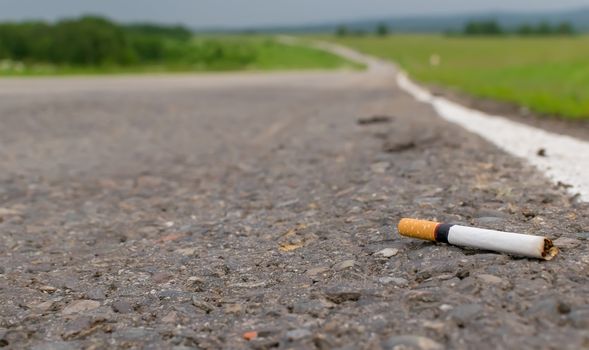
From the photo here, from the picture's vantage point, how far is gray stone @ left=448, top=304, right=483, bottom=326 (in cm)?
283

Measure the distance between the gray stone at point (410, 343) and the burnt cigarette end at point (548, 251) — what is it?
889 mm

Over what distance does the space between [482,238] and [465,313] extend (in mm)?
653

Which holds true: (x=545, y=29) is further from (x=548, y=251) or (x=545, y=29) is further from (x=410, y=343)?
(x=410, y=343)

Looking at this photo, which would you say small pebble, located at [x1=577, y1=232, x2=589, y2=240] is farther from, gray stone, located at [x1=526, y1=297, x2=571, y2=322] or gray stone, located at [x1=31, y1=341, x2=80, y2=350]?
gray stone, located at [x1=31, y1=341, x2=80, y2=350]

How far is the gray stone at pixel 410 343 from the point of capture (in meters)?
2.65

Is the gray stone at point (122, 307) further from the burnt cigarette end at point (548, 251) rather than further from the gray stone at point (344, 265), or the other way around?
the burnt cigarette end at point (548, 251)

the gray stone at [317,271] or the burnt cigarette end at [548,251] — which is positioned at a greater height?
the burnt cigarette end at [548,251]

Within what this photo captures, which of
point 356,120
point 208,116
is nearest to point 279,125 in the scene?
point 356,120

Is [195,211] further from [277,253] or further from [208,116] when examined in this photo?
[208,116]

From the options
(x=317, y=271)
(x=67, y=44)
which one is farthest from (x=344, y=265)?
(x=67, y=44)

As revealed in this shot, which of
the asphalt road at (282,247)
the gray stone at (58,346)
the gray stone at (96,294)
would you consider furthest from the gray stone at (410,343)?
the gray stone at (96,294)


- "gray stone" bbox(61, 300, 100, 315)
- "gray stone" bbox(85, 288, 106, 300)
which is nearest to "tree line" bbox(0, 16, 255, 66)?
"gray stone" bbox(85, 288, 106, 300)

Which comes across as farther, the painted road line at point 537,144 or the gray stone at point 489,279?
the painted road line at point 537,144

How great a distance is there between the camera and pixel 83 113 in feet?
39.9
